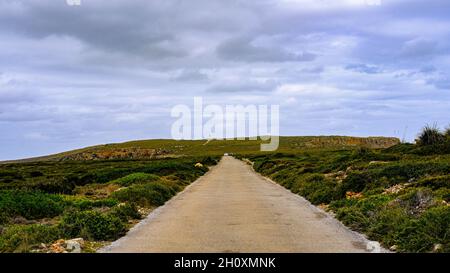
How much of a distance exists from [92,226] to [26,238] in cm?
200

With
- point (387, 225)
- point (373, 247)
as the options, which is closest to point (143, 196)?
point (387, 225)

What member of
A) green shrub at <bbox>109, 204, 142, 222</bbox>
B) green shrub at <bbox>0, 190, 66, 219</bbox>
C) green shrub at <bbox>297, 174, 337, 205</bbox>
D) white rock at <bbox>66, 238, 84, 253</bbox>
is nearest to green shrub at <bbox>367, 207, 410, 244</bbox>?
white rock at <bbox>66, 238, 84, 253</bbox>

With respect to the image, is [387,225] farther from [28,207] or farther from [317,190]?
[28,207]

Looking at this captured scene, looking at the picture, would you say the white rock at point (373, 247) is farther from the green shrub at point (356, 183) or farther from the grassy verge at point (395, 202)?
the green shrub at point (356, 183)

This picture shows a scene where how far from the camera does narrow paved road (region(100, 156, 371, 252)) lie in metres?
11.7

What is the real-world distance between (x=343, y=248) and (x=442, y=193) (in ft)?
21.9

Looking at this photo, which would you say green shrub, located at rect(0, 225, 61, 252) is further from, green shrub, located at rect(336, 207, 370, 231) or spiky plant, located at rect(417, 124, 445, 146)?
spiky plant, located at rect(417, 124, 445, 146)

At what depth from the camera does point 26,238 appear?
12328 millimetres

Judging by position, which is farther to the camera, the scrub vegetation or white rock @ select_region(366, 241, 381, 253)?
the scrub vegetation

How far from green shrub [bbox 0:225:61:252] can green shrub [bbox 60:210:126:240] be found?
41 centimetres

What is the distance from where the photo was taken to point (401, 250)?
11.5 metres
